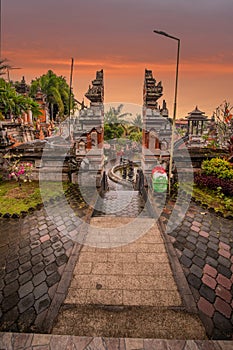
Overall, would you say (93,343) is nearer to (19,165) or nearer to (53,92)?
(19,165)

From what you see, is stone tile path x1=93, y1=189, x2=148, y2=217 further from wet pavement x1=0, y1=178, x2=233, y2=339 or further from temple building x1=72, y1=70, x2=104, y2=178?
temple building x1=72, y1=70, x2=104, y2=178

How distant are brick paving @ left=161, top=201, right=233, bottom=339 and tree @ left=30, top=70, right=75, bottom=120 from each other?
35.2 m

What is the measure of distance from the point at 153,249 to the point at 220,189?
4.90m

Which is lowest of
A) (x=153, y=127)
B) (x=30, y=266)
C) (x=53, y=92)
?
(x=30, y=266)

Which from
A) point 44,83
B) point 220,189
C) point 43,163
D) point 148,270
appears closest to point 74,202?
point 43,163

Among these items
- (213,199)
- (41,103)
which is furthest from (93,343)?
(41,103)

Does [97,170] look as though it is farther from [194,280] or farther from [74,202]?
[194,280]

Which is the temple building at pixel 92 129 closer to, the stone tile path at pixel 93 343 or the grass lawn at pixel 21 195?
the grass lawn at pixel 21 195

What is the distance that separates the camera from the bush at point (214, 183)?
815cm

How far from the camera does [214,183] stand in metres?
8.57

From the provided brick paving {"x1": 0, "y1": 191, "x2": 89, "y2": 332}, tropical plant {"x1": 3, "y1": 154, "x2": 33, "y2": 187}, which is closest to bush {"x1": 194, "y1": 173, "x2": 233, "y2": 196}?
brick paving {"x1": 0, "y1": 191, "x2": 89, "y2": 332}

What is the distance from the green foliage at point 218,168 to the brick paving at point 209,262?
10.2ft

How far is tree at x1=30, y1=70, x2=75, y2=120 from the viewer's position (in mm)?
38191

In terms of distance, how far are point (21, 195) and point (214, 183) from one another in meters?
8.11
